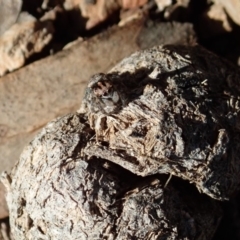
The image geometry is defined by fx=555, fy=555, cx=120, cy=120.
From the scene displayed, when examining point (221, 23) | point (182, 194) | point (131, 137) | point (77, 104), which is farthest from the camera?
point (221, 23)

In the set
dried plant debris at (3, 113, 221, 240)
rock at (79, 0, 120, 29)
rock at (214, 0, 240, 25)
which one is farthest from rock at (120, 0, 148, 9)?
dried plant debris at (3, 113, 221, 240)

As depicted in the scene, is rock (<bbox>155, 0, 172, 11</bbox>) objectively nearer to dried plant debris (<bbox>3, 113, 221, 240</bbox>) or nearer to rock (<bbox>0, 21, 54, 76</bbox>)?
rock (<bbox>0, 21, 54, 76</bbox>)

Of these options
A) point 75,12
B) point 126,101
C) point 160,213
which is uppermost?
point 75,12

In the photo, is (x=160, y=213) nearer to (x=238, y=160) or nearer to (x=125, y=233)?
(x=125, y=233)

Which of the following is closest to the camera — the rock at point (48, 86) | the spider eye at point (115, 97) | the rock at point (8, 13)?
the spider eye at point (115, 97)

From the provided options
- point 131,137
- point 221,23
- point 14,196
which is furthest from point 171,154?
point 221,23

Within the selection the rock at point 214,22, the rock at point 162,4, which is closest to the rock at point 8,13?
the rock at point 162,4

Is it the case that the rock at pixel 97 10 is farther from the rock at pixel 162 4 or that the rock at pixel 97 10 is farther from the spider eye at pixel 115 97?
the spider eye at pixel 115 97
